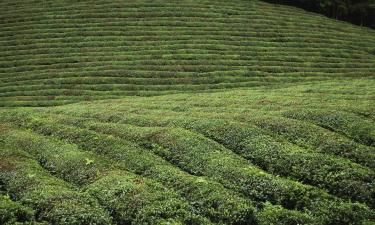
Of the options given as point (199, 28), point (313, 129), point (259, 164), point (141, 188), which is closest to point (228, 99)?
point (313, 129)

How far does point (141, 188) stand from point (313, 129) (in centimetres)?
1305

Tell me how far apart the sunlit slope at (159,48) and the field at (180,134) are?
33 cm

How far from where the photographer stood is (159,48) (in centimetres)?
6475

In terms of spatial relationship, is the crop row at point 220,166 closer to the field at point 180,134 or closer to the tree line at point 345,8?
the field at point 180,134

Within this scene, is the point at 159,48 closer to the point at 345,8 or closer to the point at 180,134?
the point at 180,134

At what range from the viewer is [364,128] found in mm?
28141

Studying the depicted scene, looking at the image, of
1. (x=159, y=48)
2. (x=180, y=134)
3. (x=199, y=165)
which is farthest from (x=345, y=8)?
(x=199, y=165)

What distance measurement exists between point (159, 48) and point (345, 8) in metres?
53.6

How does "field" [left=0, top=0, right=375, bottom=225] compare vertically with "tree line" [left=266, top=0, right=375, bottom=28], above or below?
below

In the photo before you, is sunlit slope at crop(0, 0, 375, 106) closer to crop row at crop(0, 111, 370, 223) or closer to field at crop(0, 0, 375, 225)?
field at crop(0, 0, 375, 225)

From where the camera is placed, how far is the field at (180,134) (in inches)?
858

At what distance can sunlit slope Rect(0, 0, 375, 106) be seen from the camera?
180 feet

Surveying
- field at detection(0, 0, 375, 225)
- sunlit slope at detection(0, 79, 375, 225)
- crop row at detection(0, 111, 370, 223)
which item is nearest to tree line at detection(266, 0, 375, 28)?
field at detection(0, 0, 375, 225)

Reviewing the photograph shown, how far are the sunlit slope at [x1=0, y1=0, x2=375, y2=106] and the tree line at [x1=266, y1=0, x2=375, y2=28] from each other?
30.3 feet
